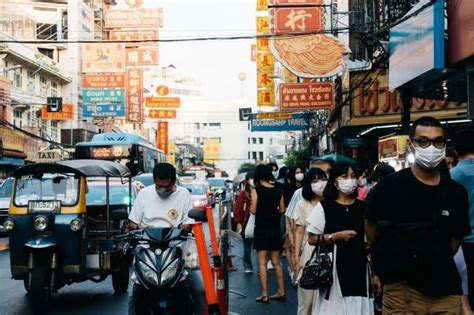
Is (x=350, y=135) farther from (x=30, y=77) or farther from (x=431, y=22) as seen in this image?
(x=30, y=77)

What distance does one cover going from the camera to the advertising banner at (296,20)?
68.8 ft

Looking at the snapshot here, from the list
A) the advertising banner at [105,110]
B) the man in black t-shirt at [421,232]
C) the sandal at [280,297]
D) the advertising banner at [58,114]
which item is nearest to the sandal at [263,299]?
the sandal at [280,297]

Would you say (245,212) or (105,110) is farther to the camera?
(105,110)

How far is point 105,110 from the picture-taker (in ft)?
123

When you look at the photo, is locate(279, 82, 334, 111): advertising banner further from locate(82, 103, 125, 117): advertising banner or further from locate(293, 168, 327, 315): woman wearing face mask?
locate(293, 168, 327, 315): woman wearing face mask

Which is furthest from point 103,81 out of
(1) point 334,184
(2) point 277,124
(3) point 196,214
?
(1) point 334,184

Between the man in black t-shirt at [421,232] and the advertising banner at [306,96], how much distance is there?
62.9 feet

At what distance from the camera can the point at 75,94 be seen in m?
56.6

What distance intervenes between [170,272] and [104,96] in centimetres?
3130

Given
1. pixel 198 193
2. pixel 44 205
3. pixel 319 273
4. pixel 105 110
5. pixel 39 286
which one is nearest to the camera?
pixel 319 273

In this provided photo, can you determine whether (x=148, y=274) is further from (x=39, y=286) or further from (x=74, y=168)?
(x=74, y=168)

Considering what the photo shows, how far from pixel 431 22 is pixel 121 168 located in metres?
5.56

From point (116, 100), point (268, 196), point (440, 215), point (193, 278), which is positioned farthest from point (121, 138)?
point (440, 215)

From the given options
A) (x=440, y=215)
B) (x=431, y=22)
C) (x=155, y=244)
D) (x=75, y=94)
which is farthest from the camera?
(x=75, y=94)
